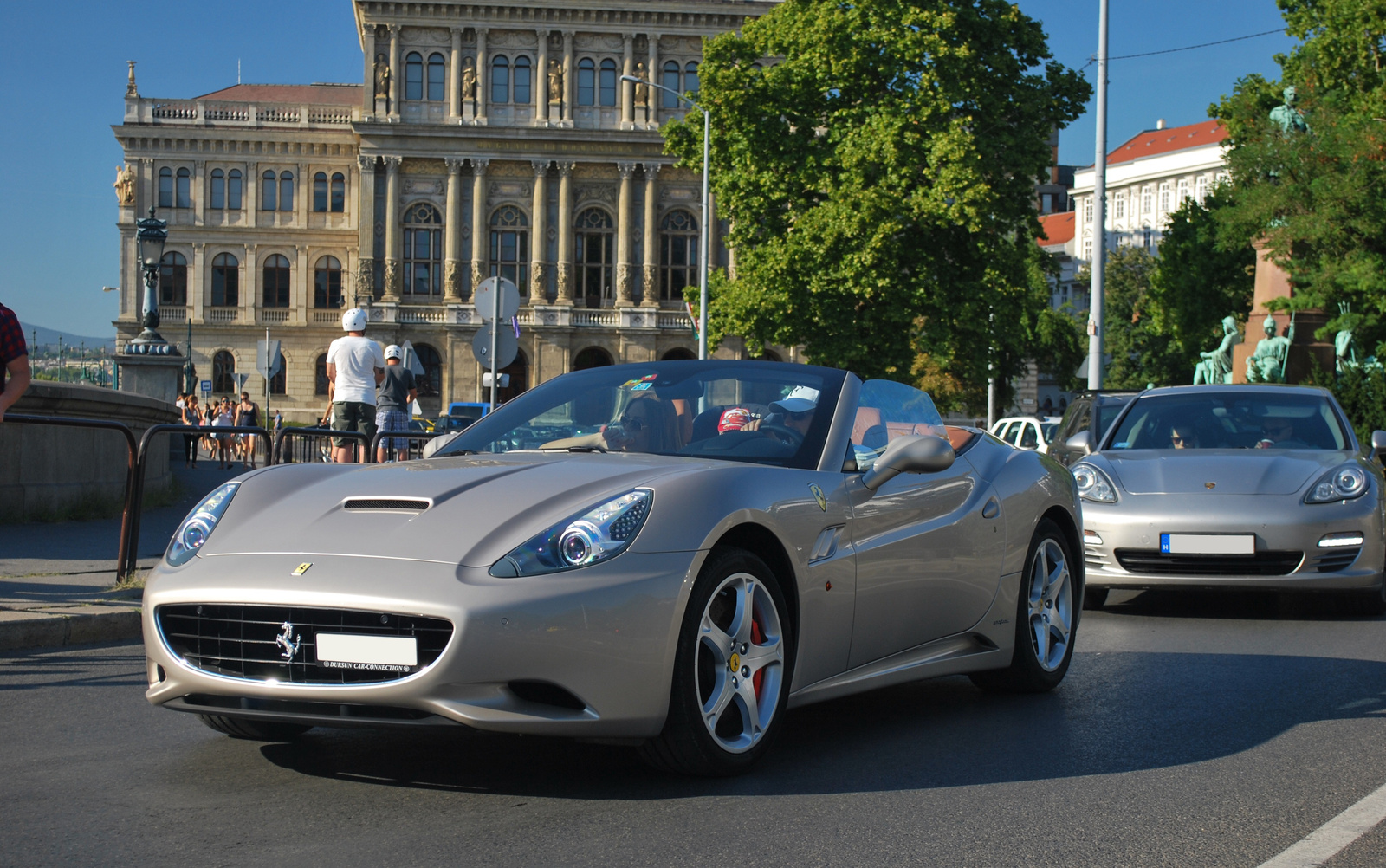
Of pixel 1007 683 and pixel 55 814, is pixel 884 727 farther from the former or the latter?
pixel 55 814

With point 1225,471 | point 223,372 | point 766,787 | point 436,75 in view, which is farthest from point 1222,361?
point 223,372

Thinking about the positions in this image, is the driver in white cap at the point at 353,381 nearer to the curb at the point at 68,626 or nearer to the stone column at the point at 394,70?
the curb at the point at 68,626

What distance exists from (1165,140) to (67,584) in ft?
450

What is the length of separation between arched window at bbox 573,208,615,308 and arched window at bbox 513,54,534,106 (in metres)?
6.09

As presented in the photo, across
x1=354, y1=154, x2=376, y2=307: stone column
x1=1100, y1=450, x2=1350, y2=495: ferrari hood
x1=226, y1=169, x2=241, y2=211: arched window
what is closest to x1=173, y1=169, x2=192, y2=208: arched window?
→ x1=226, y1=169, x2=241, y2=211: arched window

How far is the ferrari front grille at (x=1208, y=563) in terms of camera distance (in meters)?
9.24

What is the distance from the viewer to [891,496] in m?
5.54

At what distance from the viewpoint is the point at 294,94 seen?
3487 inches

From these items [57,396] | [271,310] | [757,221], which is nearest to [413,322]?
[271,310]

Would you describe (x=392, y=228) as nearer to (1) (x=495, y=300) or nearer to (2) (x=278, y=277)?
(2) (x=278, y=277)

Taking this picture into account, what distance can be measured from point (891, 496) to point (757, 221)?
106 feet

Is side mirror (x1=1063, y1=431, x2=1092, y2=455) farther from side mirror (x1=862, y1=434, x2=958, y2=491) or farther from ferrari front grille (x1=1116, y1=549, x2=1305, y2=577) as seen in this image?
side mirror (x1=862, y1=434, x2=958, y2=491)

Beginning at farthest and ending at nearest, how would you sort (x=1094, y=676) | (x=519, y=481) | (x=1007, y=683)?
1. (x=1094, y=676)
2. (x=1007, y=683)
3. (x=519, y=481)

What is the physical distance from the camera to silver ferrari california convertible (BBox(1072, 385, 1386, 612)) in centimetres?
924
